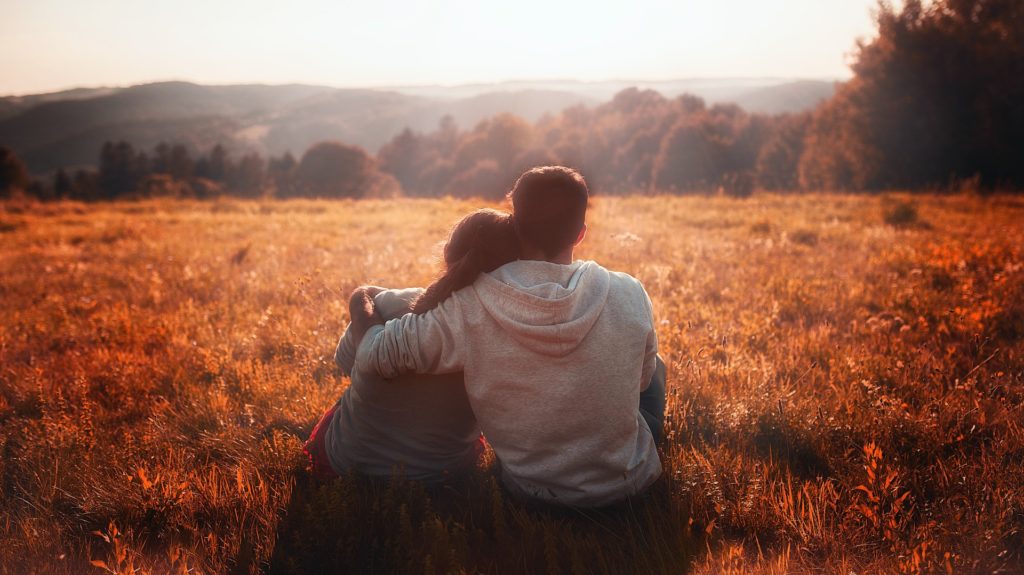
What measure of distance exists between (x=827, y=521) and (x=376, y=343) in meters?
1.92

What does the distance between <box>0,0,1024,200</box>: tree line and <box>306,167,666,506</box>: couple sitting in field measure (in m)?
0.59

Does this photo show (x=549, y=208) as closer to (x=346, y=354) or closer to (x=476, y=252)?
(x=476, y=252)

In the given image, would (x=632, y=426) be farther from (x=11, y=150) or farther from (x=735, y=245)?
(x=11, y=150)

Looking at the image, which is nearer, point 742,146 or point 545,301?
point 545,301

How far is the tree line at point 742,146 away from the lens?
2031cm

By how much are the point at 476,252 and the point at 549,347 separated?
1.46 ft

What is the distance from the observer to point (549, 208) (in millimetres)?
2047

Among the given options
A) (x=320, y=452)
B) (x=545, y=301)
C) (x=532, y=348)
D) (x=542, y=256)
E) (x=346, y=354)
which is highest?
(x=542, y=256)

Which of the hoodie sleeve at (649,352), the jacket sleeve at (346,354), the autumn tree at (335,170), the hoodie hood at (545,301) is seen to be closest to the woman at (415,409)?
the jacket sleeve at (346,354)

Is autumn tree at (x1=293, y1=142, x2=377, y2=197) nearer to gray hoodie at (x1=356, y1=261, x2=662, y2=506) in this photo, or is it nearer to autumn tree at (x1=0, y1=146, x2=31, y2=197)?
autumn tree at (x1=0, y1=146, x2=31, y2=197)

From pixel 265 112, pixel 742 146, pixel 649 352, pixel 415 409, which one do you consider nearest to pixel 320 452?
pixel 415 409

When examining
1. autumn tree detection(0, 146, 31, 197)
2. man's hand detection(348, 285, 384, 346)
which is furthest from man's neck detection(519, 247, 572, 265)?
autumn tree detection(0, 146, 31, 197)

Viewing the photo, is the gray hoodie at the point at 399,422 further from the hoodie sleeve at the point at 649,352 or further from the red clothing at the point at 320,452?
the hoodie sleeve at the point at 649,352

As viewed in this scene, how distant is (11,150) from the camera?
47188 millimetres
